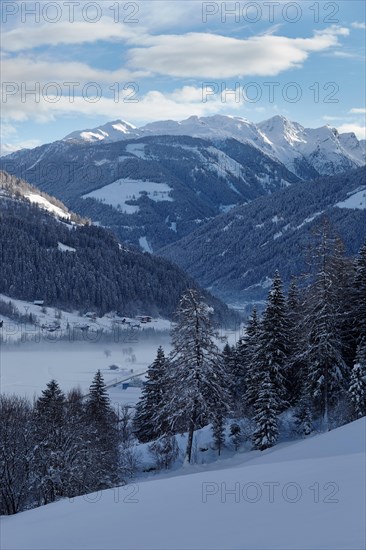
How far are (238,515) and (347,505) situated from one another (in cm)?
231

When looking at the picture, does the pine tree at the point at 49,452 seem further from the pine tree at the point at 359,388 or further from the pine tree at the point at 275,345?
the pine tree at the point at 359,388

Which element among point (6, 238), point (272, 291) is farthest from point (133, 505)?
point (6, 238)

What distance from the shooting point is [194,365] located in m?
29.8

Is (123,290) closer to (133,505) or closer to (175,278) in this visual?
(175,278)

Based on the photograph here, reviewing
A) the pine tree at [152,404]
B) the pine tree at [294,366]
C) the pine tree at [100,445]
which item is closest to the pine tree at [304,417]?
the pine tree at [294,366]

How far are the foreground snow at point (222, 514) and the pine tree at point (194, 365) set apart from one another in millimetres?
12569

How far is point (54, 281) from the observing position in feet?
515

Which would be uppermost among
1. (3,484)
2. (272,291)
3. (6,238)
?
(6,238)

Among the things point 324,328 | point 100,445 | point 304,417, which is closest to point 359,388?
point 324,328

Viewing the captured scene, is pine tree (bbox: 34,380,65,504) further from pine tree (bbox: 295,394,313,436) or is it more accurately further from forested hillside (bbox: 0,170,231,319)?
forested hillside (bbox: 0,170,231,319)

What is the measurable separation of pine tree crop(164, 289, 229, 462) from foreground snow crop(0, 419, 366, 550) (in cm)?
1257

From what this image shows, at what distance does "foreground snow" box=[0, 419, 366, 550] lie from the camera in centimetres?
995

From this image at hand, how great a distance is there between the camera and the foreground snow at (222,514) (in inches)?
392

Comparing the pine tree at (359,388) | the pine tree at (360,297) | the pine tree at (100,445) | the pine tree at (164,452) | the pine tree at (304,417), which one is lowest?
the pine tree at (164,452)
